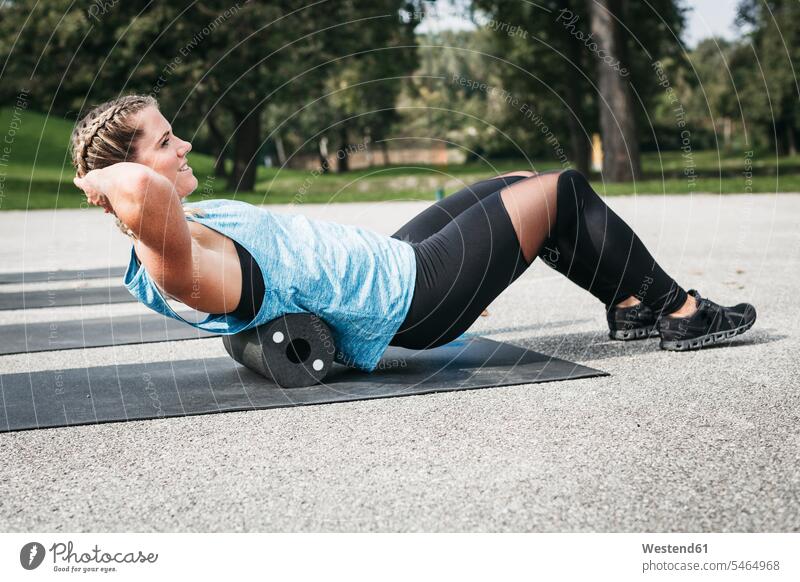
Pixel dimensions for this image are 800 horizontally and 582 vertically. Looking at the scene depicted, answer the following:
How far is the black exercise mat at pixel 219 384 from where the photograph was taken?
3.62 meters

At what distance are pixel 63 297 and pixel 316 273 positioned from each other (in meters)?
4.32

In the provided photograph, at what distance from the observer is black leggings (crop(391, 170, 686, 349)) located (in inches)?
149

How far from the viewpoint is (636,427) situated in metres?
3.22

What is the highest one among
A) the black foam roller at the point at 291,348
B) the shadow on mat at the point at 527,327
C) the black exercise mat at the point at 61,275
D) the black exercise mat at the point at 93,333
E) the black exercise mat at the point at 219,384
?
the black foam roller at the point at 291,348

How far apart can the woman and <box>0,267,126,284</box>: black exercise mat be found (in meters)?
5.25

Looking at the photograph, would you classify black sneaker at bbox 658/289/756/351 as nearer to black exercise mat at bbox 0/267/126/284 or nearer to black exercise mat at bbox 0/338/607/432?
black exercise mat at bbox 0/338/607/432

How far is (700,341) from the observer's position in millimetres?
4402

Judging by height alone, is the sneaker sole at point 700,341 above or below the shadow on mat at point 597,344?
above

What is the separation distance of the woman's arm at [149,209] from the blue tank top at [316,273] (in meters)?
0.24

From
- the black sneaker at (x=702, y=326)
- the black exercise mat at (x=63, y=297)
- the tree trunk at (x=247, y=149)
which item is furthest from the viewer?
the tree trunk at (x=247, y=149)

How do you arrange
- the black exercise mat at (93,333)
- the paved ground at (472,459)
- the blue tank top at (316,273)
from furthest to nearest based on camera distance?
1. the black exercise mat at (93,333)
2. the blue tank top at (316,273)
3. the paved ground at (472,459)

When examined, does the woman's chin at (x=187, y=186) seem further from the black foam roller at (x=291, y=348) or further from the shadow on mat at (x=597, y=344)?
the shadow on mat at (x=597, y=344)

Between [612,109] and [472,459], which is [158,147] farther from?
[612,109]
